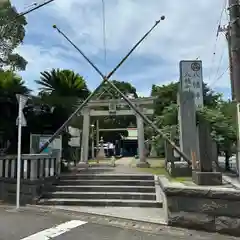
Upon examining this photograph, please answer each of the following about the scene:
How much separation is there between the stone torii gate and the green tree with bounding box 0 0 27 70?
19.2 feet

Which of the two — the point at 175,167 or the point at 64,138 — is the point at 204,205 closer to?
the point at 175,167

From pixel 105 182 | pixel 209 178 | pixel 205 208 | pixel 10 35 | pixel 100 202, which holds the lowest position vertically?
pixel 100 202

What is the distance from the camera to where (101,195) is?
Answer: 11.0 meters

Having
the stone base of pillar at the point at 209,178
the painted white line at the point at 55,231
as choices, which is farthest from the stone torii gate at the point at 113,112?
the painted white line at the point at 55,231

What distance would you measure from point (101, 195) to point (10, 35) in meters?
8.96

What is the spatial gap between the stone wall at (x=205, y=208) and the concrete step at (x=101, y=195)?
3347mm

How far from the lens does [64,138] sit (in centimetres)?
1720

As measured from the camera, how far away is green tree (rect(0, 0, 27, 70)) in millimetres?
14891

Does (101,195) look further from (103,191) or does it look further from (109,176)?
(109,176)

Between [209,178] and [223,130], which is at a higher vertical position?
A: [223,130]

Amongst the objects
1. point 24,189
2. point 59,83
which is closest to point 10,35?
point 59,83

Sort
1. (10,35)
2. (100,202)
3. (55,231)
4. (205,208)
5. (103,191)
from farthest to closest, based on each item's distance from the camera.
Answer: (10,35) → (103,191) → (100,202) → (55,231) → (205,208)

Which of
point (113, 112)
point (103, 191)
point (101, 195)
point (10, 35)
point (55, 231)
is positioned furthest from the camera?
point (113, 112)

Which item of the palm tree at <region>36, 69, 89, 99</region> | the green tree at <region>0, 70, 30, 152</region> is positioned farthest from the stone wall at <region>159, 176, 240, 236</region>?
the palm tree at <region>36, 69, 89, 99</region>
